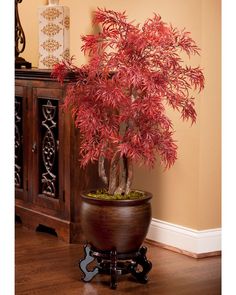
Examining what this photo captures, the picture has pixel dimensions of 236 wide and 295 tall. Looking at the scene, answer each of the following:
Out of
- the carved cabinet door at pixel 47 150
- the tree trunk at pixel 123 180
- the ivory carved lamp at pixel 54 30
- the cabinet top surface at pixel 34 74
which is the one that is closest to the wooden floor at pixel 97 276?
the carved cabinet door at pixel 47 150

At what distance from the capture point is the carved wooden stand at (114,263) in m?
3.86

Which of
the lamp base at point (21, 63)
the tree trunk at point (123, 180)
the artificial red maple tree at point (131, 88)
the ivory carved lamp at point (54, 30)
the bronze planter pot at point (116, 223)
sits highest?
the ivory carved lamp at point (54, 30)

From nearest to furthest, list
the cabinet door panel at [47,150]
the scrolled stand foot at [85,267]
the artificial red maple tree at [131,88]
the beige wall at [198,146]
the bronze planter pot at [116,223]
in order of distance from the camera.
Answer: the artificial red maple tree at [131,88] → the bronze planter pot at [116,223] → the scrolled stand foot at [85,267] → the beige wall at [198,146] → the cabinet door panel at [47,150]

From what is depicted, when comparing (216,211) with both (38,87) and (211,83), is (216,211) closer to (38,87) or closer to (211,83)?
(211,83)

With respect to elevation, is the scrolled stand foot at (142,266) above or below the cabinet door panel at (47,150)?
below

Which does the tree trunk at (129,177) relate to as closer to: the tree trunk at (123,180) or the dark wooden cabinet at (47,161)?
the tree trunk at (123,180)

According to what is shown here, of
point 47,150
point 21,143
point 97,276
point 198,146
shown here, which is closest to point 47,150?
point 47,150

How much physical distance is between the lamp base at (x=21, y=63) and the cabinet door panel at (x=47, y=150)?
1.13ft

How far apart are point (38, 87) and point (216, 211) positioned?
60.8 inches

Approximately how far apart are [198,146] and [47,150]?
3.85ft

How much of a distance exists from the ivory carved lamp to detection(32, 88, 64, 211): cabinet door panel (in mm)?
306

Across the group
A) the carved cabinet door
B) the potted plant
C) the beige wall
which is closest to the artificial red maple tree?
the potted plant
